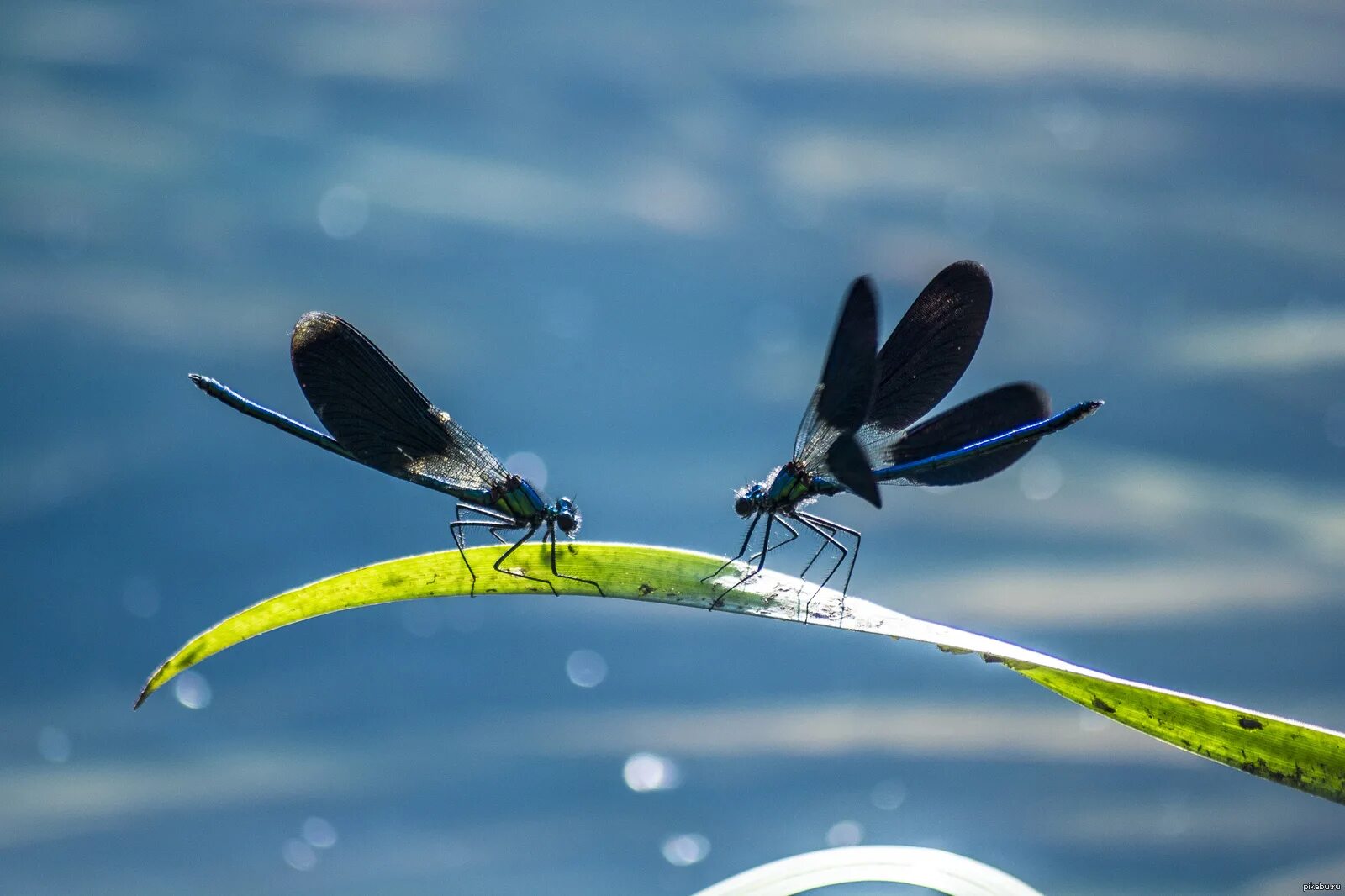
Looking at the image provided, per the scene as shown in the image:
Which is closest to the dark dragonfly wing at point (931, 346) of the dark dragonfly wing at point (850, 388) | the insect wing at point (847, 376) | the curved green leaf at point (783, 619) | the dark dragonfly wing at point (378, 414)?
the insect wing at point (847, 376)

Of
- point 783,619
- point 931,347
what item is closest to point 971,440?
point 931,347

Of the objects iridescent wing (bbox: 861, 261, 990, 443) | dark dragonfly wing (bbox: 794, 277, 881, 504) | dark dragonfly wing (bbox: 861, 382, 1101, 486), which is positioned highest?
iridescent wing (bbox: 861, 261, 990, 443)

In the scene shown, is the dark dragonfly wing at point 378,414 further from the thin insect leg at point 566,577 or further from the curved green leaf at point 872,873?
the curved green leaf at point 872,873

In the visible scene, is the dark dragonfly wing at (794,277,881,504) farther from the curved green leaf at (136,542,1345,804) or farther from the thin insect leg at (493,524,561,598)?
the thin insect leg at (493,524,561,598)

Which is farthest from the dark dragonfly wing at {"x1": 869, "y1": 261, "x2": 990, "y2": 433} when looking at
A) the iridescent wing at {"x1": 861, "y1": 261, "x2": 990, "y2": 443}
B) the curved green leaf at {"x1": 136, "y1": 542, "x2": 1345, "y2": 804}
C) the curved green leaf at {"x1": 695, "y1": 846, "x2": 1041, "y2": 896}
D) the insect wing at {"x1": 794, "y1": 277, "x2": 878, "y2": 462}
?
the curved green leaf at {"x1": 695, "y1": 846, "x2": 1041, "y2": 896}

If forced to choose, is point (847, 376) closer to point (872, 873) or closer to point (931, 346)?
point (931, 346)
